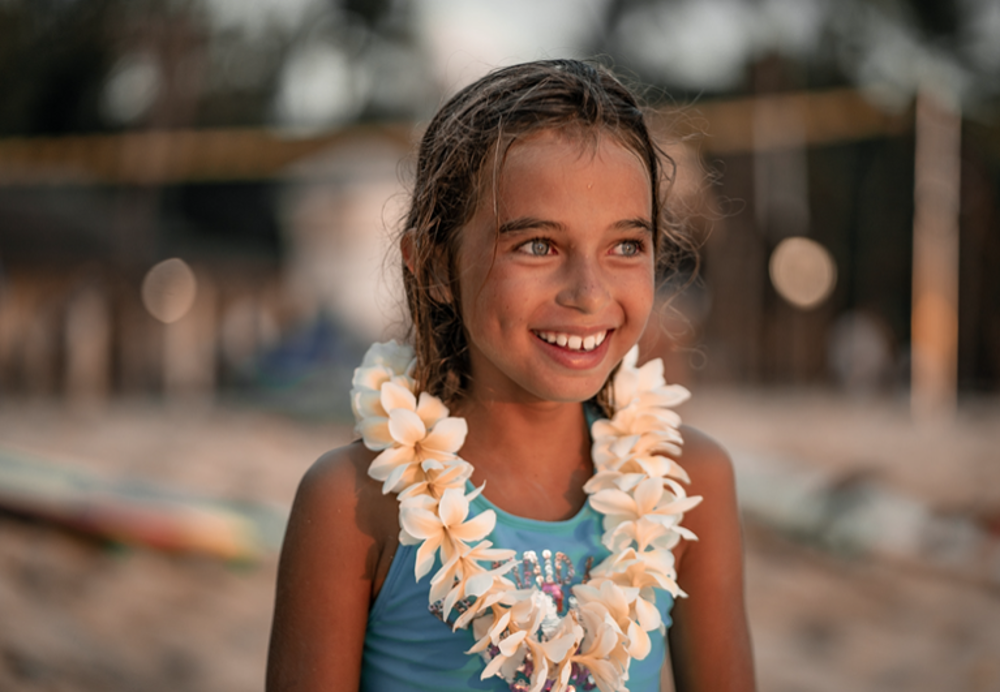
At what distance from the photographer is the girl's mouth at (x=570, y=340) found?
4.75 feet

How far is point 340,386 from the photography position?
14.4m

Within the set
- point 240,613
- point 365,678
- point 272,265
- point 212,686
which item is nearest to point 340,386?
point 272,265

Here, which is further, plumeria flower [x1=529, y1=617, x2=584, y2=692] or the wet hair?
the wet hair

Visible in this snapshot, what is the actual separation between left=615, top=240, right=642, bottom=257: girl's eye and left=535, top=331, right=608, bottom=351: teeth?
0.15 metres

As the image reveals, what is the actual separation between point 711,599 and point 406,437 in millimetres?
629

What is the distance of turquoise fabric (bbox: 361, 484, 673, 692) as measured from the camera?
1.44 m

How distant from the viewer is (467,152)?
1.52m

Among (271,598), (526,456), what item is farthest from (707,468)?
(271,598)

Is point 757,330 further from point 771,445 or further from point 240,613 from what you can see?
point 240,613

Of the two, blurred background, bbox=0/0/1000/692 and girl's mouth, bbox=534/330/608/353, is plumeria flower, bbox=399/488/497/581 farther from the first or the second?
blurred background, bbox=0/0/1000/692

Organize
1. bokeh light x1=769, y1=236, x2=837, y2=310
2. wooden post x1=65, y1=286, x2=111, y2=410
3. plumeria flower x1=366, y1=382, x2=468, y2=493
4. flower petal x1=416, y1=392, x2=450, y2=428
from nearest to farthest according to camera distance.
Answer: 1. plumeria flower x1=366, y1=382, x2=468, y2=493
2. flower petal x1=416, y1=392, x2=450, y2=428
3. wooden post x1=65, y1=286, x2=111, y2=410
4. bokeh light x1=769, y1=236, x2=837, y2=310

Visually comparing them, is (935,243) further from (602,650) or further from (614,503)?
(602,650)

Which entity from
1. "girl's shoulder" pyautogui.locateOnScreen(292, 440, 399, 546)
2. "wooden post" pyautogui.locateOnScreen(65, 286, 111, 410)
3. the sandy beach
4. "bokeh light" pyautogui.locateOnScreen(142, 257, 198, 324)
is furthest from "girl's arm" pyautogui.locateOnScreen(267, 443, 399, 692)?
"bokeh light" pyautogui.locateOnScreen(142, 257, 198, 324)

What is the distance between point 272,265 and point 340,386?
18.8 feet
